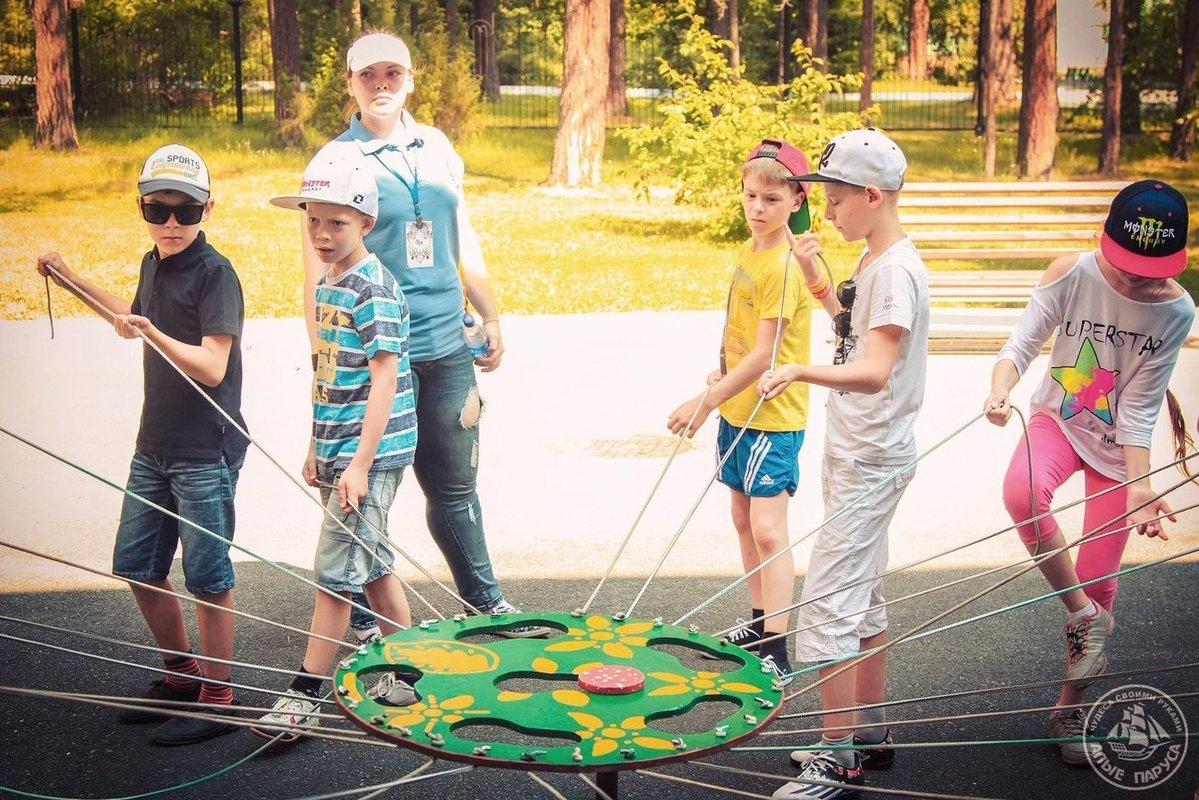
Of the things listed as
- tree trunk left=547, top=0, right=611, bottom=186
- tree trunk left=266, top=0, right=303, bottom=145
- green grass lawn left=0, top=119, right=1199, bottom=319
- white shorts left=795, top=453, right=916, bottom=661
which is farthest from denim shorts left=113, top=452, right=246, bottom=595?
tree trunk left=547, top=0, right=611, bottom=186

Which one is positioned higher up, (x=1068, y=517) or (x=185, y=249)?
(x=185, y=249)

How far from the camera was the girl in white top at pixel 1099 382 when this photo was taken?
3373mm

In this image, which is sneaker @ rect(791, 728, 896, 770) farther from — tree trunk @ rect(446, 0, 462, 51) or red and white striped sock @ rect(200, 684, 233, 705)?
tree trunk @ rect(446, 0, 462, 51)

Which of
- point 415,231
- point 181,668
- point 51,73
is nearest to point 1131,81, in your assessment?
point 51,73

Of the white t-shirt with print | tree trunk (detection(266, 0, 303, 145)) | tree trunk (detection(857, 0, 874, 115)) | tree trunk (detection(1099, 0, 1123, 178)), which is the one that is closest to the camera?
the white t-shirt with print

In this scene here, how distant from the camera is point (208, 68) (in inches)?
341

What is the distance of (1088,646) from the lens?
3557 mm

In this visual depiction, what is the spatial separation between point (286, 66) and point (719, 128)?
3740 millimetres

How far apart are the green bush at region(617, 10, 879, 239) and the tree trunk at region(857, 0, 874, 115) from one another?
447mm

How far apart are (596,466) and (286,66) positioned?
421 centimetres

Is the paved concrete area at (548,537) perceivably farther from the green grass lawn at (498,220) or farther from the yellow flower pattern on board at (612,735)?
the yellow flower pattern on board at (612,735)

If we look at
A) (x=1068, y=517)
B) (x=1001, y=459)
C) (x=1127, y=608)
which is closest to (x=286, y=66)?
(x=1001, y=459)

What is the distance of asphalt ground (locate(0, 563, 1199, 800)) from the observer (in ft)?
11.0

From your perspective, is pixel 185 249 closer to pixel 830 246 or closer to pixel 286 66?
pixel 286 66
